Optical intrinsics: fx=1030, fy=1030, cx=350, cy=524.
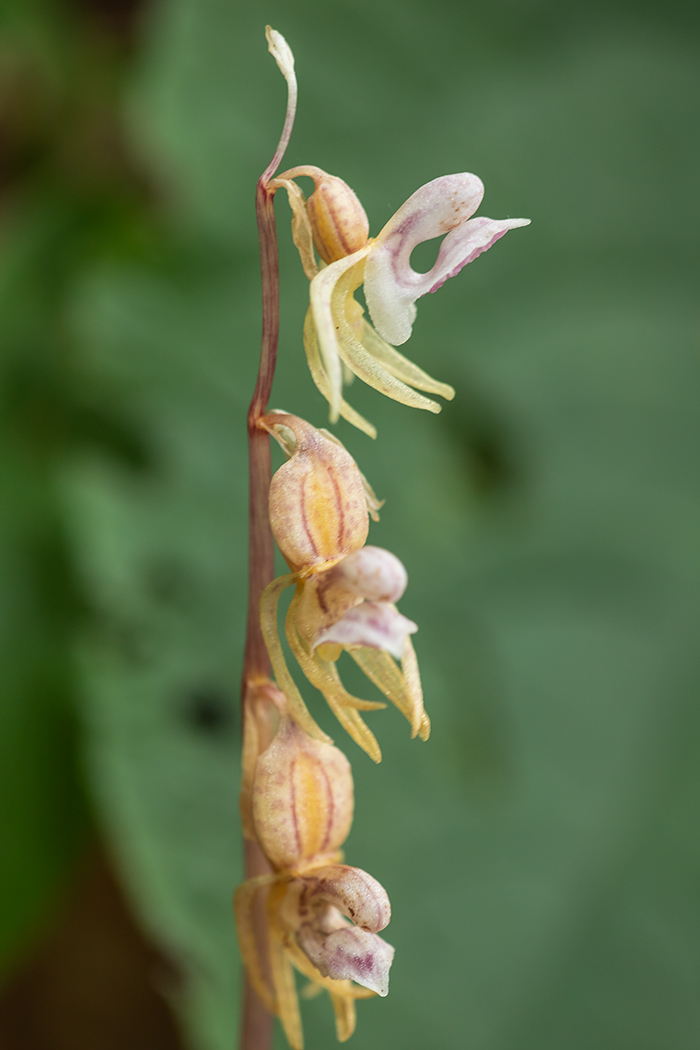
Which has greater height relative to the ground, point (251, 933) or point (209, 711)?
point (251, 933)

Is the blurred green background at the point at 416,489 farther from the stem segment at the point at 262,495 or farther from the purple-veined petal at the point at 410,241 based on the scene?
the purple-veined petal at the point at 410,241

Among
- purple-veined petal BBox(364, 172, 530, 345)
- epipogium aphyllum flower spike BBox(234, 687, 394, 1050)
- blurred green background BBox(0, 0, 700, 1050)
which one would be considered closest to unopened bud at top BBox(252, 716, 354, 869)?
epipogium aphyllum flower spike BBox(234, 687, 394, 1050)

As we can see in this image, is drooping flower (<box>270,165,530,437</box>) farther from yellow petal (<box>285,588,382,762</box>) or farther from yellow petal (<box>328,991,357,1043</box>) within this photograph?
yellow petal (<box>328,991,357,1043</box>)

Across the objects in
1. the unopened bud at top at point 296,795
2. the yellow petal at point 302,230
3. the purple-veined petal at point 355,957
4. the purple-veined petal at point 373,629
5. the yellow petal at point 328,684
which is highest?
the yellow petal at point 302,230

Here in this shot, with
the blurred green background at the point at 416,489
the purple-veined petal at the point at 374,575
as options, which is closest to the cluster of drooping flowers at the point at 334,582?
the purple-veined petal at the point at 374,575

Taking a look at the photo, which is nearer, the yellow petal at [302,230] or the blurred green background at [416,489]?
the yellow petal at [302,230]

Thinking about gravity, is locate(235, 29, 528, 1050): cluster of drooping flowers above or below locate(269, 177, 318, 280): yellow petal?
below

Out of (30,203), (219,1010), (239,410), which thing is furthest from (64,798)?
(30,203)

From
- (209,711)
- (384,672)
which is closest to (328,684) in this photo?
(384,672)

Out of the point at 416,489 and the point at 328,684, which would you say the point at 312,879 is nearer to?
the point at 328,684
